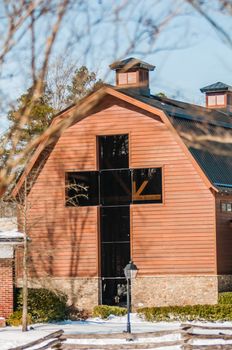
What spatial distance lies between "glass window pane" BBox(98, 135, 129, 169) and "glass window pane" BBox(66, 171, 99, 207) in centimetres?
67

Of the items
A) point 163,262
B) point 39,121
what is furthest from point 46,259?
point 39,121

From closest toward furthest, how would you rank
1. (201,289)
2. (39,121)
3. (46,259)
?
Answer: 1. (201,289)
2. (46,259)
3. (39,121)

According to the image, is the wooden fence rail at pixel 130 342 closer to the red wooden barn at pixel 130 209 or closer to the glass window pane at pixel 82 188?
the red wooden barn at pixel 130 209

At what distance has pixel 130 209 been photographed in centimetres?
3447

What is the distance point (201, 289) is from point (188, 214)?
276cm

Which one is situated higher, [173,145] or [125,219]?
[173,145]

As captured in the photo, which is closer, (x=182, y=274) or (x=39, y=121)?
(x=182, y=274)

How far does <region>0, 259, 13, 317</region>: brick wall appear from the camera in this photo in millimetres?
31781

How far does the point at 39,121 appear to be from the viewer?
152ft

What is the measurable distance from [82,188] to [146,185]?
2478mm

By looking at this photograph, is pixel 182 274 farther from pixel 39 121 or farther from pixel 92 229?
pixel 39 121

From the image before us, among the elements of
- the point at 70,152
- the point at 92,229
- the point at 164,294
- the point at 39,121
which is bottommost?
the point at 164,294

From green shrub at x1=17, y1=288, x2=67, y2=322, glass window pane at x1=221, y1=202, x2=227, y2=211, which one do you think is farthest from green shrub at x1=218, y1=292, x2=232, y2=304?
green shrub at x1=17, y1=288, x2=67, y2=322

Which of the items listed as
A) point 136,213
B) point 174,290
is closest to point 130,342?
point 174,290
